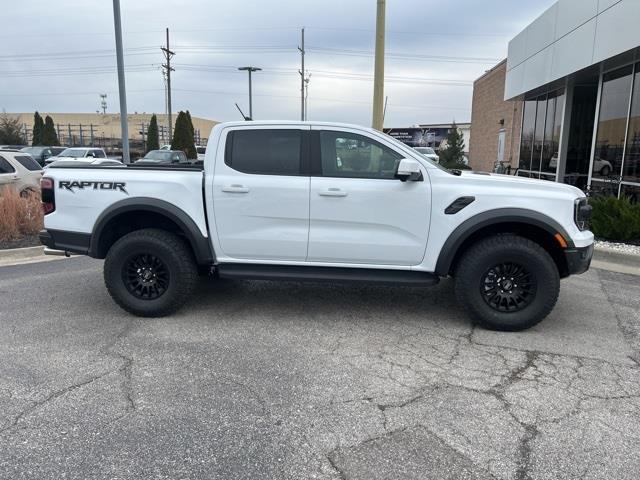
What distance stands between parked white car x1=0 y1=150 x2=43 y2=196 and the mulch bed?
3806 mm

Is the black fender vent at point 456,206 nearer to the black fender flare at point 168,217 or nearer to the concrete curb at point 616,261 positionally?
the black fender flare at point 168,217

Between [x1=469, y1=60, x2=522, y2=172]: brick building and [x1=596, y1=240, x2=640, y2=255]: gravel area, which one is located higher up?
[x1=469, y1=60, x2=522, y2=172]: brick building

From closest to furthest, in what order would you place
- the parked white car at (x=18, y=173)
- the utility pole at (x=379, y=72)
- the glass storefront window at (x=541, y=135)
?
the utility pole at (x=379, y=72), the parked white car at (x=18, y=173), the glass storefront window at (x=541, y=135)

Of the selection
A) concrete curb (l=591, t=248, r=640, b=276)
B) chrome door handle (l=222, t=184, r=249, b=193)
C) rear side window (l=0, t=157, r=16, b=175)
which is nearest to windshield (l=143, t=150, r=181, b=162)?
rear side window (l=0, t=157, r=16, b=175)

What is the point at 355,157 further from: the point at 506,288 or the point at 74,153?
the point at 74,153

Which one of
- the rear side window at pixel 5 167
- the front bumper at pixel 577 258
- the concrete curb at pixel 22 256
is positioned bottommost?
the concrete curb at pixel 22 256

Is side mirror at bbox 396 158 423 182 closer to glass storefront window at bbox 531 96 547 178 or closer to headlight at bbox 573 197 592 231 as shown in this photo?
headlight at bbox 573 197 592 231

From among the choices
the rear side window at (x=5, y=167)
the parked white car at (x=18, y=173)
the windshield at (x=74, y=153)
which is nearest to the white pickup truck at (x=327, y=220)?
the parked white car at (x=18, y=173)

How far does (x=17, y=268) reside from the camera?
7.40m

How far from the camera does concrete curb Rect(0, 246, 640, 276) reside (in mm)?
7617

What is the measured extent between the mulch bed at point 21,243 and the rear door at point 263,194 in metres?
5.16

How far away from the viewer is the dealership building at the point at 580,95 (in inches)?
397

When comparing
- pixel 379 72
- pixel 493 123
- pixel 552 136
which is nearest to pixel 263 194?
Result: pixel 379 72

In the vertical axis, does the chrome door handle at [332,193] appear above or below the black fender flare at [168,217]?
above
